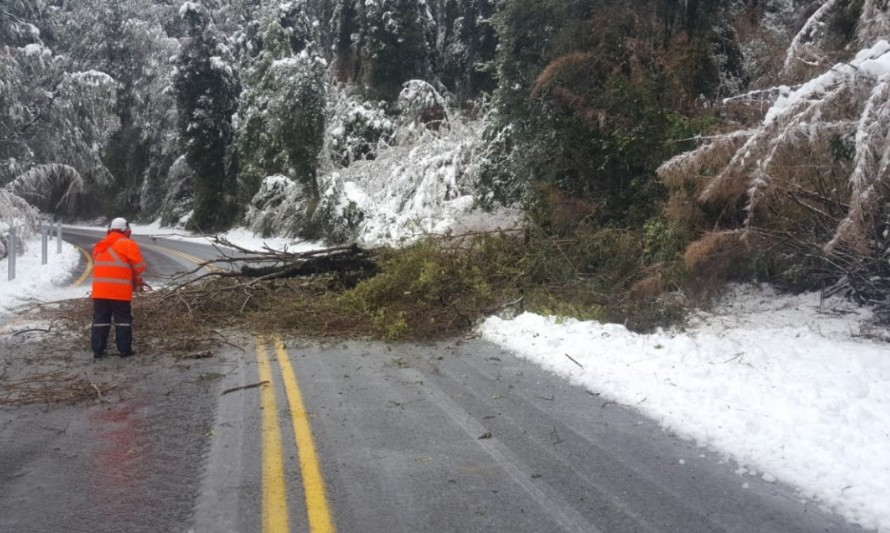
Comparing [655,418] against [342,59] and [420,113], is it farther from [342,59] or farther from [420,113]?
[342,59]

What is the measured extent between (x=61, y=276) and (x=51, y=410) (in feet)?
39.9

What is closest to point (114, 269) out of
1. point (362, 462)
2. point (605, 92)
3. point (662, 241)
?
point (362, 462)

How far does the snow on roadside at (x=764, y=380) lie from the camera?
484 centimetres

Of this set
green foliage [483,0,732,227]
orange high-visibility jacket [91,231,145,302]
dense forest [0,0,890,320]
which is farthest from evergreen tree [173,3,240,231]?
orange high-visibility jacket [91,231,145,302]

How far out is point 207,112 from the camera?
4259cm

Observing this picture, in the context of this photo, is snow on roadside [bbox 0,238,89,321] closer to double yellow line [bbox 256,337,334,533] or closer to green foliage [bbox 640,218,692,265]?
double yellow line [bbox 256,337,334,533]

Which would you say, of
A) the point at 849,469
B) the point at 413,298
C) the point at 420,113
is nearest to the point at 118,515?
the point at 849,469

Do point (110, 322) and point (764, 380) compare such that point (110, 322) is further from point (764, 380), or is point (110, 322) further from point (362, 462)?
point (764, 380)

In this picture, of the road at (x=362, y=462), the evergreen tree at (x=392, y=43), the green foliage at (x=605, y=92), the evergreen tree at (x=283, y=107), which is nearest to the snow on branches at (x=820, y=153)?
the green foliage at (x=605, y=92)

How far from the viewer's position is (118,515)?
4059mm

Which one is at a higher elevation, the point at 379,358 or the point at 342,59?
the point at 342,59

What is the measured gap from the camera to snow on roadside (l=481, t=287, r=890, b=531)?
15.9ft

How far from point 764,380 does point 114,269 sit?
745 centimetres

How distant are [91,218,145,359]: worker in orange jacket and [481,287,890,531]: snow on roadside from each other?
4761mm
